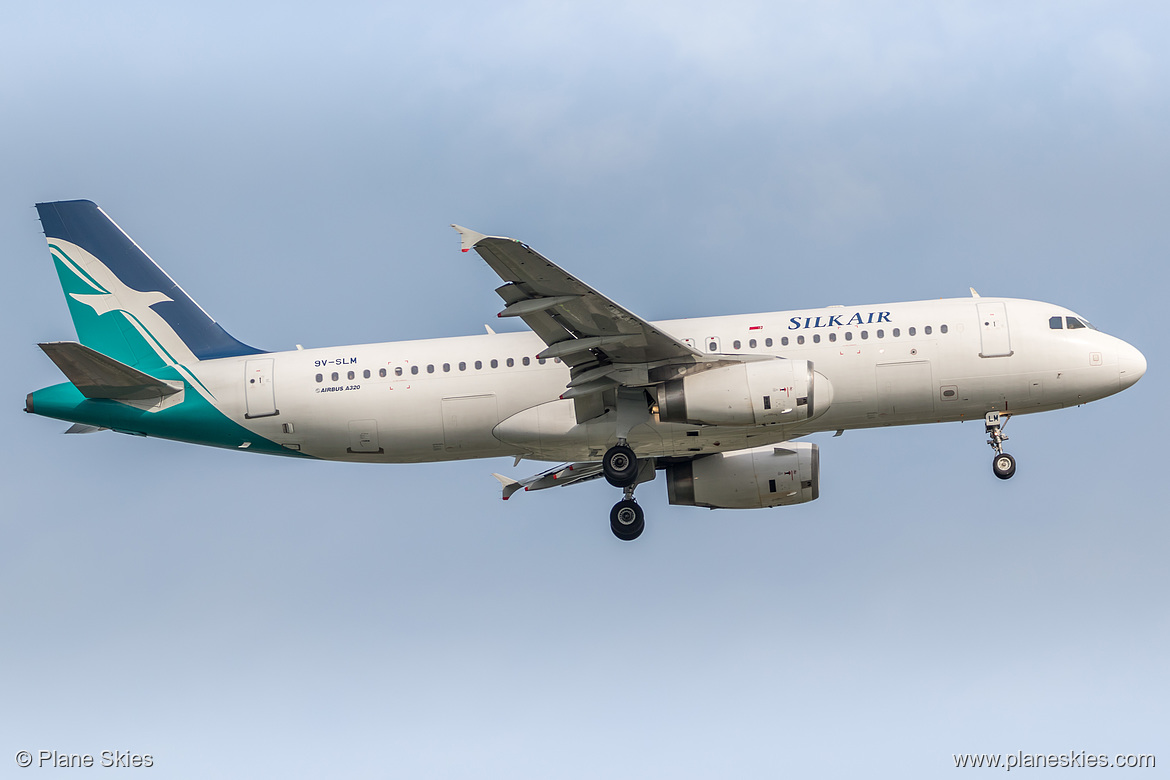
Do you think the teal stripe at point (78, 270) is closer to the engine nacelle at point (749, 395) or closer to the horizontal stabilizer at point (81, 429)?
the horizontal stabilizer at point (81, 429)

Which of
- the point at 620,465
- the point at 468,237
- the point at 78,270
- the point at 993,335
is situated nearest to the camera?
the point at 468,237

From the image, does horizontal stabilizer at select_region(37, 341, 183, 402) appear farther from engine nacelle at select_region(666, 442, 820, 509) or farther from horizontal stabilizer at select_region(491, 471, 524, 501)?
engine nacelle at select_region(666, 442, 820, 509)

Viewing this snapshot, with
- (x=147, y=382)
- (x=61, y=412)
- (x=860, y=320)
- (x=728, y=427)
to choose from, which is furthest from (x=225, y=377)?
(x=860, y=320)

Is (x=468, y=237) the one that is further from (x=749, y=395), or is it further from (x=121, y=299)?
(x=121, y=299)

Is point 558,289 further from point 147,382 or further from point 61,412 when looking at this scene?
point 61,412

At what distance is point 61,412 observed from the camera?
33.3m

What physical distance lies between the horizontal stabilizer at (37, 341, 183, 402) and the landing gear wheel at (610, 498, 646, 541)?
13.3 metres

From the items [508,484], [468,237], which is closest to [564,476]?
[508,484]

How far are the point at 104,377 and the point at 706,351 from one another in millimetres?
16477

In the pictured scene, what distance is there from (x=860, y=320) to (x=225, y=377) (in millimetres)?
17951

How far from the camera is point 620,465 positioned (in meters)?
33.6

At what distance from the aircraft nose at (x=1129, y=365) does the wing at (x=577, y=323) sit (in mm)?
12096

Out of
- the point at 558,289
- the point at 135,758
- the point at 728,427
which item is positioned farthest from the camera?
the point at 135,758

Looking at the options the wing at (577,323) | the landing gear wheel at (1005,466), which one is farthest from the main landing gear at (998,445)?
the wing at (577,323)
